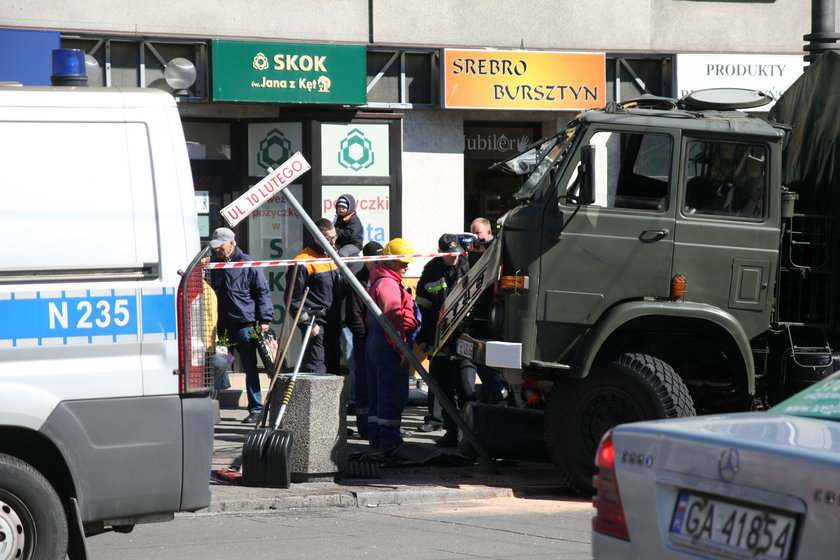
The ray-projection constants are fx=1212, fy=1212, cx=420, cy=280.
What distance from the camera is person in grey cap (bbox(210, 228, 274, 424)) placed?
12.4m

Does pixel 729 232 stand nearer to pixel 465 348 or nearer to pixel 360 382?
pixel 465 348

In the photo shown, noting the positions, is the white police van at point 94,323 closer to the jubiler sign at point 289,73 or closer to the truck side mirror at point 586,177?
the truck side mirror at point 586,177

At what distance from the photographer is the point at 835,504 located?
3.65 meters

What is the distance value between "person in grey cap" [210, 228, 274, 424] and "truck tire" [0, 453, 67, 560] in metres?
6.79

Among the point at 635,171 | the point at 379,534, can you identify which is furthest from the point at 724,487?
the point at 635,171

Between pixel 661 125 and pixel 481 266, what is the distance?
1.75 meters

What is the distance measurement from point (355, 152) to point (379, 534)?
28.2ft

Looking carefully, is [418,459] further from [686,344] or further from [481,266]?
[686,344]

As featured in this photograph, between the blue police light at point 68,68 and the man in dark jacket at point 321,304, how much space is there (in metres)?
5.38

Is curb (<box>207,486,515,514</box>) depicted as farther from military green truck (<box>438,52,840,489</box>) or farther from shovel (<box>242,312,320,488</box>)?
military green truck (<box>438,52,840,489</box>)

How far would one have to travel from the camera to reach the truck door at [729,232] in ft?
29.3

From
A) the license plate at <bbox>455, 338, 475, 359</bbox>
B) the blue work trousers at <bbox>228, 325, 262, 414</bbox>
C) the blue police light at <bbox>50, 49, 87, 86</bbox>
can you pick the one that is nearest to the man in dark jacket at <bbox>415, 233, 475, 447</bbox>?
the license plate at <bbox>455, 338, 475, 359</bbox>

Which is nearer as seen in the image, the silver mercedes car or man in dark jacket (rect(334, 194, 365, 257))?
the silver mercedes car

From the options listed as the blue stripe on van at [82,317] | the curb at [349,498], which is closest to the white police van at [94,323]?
the blue stripe on van at [82,317]
